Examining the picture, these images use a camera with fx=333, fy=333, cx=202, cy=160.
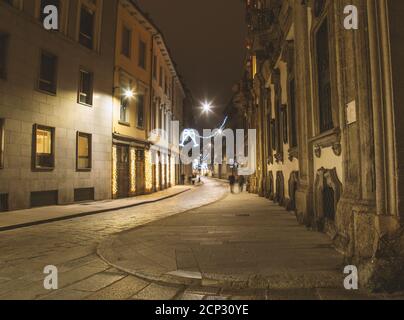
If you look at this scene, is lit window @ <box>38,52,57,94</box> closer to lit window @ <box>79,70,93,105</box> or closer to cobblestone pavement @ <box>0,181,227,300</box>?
lit window @ <box>79,70,93,105</box>

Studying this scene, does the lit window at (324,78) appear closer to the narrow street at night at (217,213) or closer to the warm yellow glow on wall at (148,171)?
the narrow street at night at (217,213)

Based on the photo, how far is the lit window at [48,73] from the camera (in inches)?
610

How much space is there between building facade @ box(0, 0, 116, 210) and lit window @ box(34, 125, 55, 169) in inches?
1.7

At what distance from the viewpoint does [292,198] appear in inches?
483

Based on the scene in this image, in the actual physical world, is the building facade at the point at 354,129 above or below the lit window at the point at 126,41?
below

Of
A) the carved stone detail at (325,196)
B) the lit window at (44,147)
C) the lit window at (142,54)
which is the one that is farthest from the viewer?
the lit window at (142,54)

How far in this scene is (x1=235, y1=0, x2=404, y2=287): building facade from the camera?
5.00 meters

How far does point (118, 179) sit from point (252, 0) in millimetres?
15571

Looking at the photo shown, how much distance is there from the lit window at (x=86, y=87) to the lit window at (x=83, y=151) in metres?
1.89

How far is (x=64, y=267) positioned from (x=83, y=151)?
13.0 meters

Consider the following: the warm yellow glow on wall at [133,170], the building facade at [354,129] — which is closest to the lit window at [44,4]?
the warm yellow glow on wall at [133,170]

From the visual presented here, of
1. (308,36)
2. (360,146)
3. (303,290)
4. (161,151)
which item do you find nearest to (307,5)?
(308,36)

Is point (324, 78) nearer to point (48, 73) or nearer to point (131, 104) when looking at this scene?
point (48, 73)

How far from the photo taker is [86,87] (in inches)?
715
